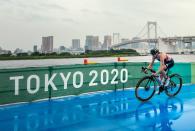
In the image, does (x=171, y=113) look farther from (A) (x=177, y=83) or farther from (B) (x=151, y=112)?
(A) (x=177, y=83)

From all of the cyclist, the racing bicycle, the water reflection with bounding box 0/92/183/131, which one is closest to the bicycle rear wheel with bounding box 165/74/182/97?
the racing bicycle

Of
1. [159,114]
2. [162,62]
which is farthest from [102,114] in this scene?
[162,62]

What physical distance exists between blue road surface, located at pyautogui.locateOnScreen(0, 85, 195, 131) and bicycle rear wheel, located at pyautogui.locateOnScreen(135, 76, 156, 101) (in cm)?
19

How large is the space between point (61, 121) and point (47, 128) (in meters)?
0.68

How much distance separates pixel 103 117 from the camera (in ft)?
23.2

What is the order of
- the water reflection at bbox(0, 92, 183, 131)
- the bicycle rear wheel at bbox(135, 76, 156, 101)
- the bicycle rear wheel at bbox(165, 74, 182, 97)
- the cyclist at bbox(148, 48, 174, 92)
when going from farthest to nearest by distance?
the bicycle rear wheel at bbox(165, 74, 182, 97) < the cyclist at bbox(148, 48, 174, 92) < the bicycle rear wheel at bbox(135, 76, 156, 101) < the water reflection at bbox(0, 92, 183, 131)

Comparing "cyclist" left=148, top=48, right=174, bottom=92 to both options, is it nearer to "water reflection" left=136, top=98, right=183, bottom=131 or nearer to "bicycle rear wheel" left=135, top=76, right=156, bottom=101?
"bicycle rear wheel" left=135, top=76, right=156, bottom=101

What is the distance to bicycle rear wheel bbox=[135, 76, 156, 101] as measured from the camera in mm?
9070

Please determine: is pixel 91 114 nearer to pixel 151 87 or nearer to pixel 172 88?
pixel 151 87

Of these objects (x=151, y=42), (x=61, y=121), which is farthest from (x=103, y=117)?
(x=151, y=42)

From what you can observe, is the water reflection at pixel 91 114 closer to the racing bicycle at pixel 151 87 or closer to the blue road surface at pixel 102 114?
the blue road surface at pixel 102 114

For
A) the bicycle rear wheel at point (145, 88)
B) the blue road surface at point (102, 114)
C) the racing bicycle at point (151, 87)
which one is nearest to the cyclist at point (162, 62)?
the racing bicycle at point (151, 87)

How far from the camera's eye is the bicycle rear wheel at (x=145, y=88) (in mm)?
9070

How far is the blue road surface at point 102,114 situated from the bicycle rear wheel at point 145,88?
0.62 ft
